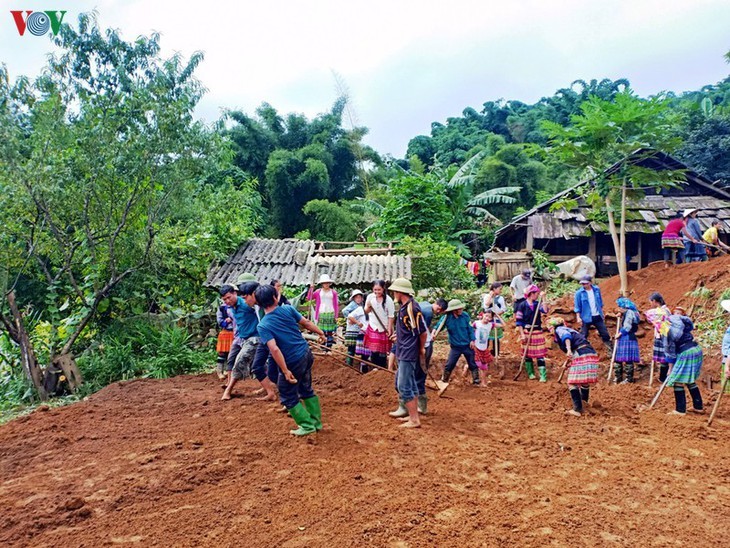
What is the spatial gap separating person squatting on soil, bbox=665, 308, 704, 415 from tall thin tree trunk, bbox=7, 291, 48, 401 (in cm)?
958

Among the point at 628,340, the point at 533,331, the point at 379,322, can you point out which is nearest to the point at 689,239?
the point at 628,340

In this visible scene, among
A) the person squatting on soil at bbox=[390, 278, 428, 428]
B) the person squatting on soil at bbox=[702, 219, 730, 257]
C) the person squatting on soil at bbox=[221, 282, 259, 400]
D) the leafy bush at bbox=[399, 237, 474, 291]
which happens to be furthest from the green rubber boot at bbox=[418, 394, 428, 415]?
the person squatting on soil at bbox=[702, 219, 730, 257]

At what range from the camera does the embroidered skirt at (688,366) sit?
6059mm

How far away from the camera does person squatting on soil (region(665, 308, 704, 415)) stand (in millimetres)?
6074

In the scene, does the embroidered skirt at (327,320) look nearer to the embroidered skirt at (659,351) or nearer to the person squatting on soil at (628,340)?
the person squatting on soil at (628,340)

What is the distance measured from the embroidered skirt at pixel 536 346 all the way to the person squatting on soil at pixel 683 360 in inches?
80.1

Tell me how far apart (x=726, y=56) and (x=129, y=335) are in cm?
2421

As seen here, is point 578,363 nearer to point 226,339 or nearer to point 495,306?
point 495,306

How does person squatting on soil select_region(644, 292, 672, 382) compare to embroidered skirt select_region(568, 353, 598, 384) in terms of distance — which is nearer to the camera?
embroidered skirt select_region(568, 353, 598, 384)

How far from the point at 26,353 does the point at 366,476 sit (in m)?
7.06

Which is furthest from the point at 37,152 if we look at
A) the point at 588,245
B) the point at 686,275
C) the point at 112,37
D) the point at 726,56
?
the point at 726,56

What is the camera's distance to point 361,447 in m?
5.05

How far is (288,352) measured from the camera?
5.11 m

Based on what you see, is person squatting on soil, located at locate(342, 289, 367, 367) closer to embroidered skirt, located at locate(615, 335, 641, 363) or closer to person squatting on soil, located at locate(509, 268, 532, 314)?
person squatting on soil, located at locate(509, 268, 532, 314)
